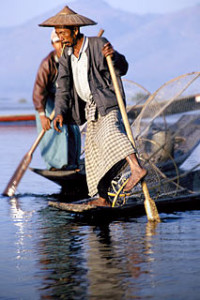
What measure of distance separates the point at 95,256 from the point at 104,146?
1.22m

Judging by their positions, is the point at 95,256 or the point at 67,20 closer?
the point at 95,256

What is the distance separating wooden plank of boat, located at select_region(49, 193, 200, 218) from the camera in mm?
6398

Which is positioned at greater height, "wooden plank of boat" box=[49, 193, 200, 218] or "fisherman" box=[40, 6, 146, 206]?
"fisherman" box=[40, 6, 146, 206]

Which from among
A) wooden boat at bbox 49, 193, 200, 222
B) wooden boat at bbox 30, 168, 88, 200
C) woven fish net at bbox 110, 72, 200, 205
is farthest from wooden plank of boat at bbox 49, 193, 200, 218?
wooden boat at bbox 30, 168, 88, 200

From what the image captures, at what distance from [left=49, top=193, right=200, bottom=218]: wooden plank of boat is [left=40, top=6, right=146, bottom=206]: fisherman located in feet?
0.58

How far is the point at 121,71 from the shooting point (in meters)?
6.20

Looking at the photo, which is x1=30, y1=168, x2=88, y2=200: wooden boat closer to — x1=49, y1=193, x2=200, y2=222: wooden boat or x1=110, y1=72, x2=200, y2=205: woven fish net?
x1=110, y1=72, x2=200, y2=205: woven fish net

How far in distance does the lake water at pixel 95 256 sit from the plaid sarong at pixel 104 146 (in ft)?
1.47

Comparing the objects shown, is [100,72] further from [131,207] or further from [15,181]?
[15,181]

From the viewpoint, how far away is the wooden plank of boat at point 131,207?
21.0ft

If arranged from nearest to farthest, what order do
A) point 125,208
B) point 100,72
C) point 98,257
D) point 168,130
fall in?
1. point 98,257
2. point 100,72
3. point 125,208
4. point 168,130

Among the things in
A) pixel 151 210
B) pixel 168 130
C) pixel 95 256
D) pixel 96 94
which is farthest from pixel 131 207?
pixel 168 130

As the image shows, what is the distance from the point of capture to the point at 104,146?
20.0ft

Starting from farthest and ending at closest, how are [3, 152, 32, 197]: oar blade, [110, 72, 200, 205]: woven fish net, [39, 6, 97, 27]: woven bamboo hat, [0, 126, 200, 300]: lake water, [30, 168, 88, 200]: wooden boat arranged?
[3, 152, 32, 197]: oar blade → [30, 168, 88, 200]: wooden boat → [110, 72, 200, 205]: woven fish net → [39, 6, 97, 27]: woven bamboo hat → [0, 126, 200, 300]: lake water
